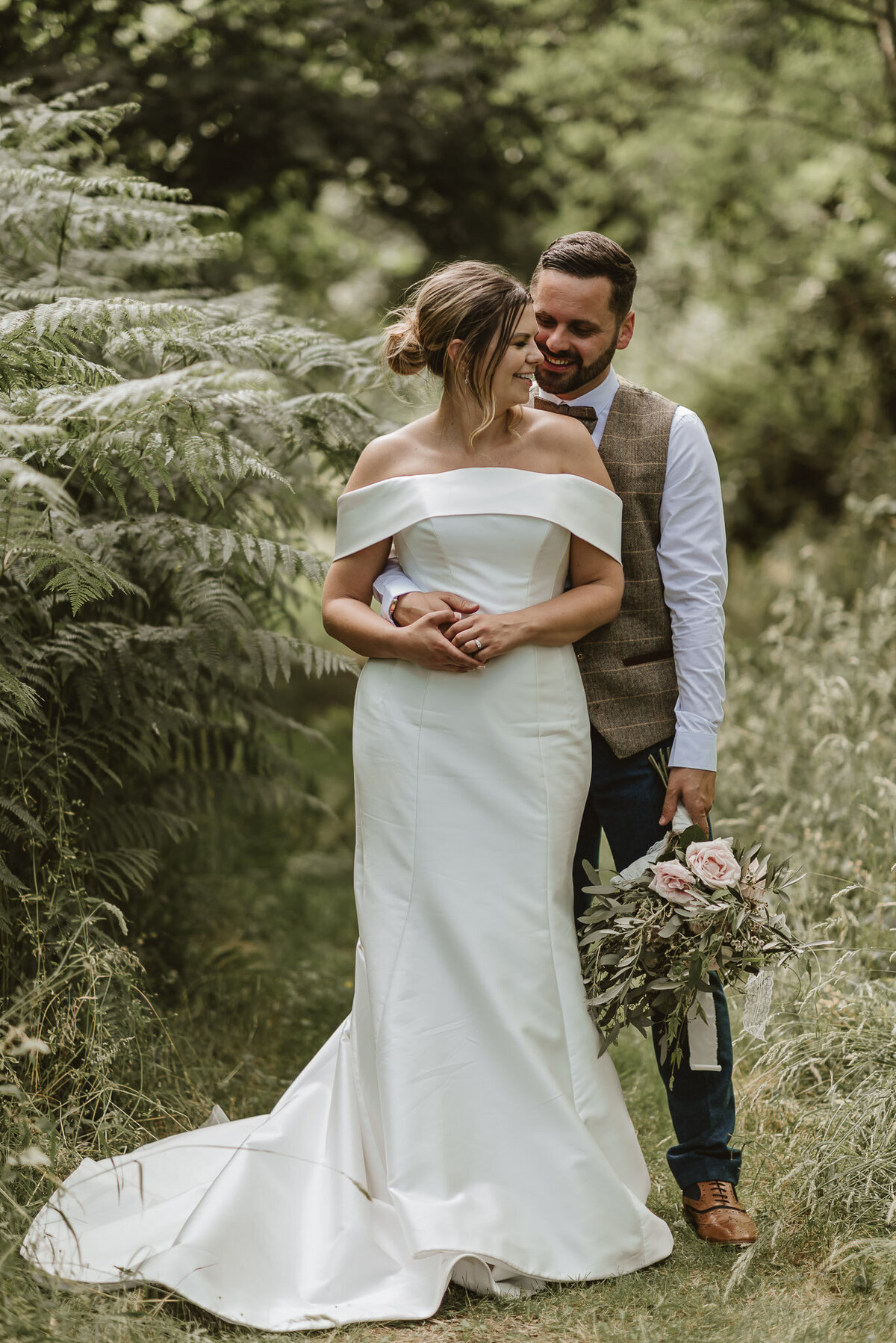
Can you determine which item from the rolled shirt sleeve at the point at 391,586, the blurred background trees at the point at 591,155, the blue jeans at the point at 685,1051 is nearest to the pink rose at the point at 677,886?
the blue jeans at the point at 685,1051

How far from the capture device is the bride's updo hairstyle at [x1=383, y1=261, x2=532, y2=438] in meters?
3.07

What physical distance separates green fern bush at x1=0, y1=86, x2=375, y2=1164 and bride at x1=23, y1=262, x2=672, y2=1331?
1.66 feet

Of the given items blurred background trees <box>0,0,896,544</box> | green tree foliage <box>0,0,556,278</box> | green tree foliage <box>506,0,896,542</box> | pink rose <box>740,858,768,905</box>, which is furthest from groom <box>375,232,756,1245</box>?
green tree foliage <box>506,0,896,542</box>

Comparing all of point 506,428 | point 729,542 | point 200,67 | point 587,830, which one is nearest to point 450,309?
point 506,428

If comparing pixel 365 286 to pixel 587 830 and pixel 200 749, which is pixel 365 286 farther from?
pixel 587 830

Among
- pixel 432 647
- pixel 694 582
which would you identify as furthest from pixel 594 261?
pixel 432 647

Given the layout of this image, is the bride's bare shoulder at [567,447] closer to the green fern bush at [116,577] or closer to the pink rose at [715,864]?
the green fern bush at [116,577]

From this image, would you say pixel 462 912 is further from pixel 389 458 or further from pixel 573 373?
pixel 573 373

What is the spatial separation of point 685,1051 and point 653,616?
3.90 feet

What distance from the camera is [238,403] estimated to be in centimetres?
388

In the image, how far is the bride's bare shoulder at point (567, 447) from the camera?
3.19 meters

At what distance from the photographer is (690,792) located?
3.26m

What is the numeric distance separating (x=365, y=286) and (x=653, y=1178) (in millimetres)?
10736

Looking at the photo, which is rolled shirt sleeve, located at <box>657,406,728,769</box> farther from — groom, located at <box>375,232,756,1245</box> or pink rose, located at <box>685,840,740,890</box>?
pink rose, located at <box>685,840,740,890</box>
